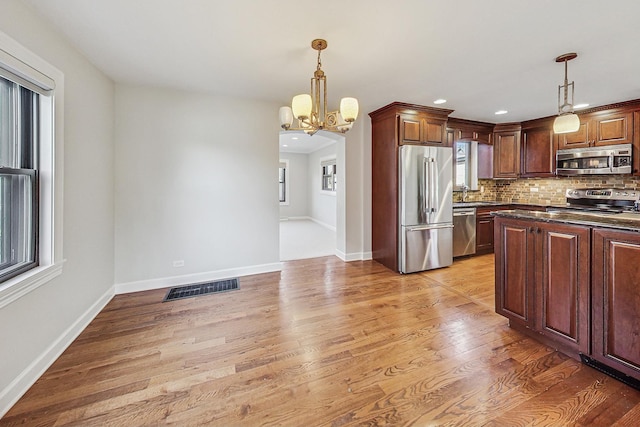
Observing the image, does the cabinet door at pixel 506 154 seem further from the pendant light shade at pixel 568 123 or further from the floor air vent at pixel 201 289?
the floor air vent at pixel 201 289

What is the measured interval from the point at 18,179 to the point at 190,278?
2003 mm

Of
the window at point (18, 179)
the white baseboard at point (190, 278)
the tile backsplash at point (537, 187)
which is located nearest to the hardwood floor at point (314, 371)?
the white baseboard at point (190, 278)

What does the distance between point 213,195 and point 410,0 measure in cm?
291

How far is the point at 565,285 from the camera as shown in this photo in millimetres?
1891

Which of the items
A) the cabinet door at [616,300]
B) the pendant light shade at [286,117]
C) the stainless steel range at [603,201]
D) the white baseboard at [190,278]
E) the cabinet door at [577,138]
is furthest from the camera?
the cabinet door at [577,138]

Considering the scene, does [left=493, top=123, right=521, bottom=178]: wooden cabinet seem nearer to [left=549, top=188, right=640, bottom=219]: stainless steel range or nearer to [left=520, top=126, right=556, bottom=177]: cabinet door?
[left=520, top=126, right=556, bottom=177]: cabinet door

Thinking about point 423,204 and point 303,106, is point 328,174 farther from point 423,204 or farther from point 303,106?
point 303,106

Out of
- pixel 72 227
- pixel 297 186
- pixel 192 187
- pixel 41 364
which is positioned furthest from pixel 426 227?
pixel 297 186

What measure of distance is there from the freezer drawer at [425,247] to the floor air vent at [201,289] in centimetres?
233

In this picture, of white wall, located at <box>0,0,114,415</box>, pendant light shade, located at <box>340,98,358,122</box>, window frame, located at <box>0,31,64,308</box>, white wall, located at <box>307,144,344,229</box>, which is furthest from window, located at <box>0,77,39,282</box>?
white wall, located at <box>307,144,344,229</box>

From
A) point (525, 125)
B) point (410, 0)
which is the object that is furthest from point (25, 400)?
point (525, 125)

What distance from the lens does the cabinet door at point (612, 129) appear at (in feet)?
12.5

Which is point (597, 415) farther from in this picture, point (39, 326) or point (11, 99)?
point (11, 99)

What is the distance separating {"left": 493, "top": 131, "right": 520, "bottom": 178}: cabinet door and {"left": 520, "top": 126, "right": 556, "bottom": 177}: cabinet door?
0.31ft
